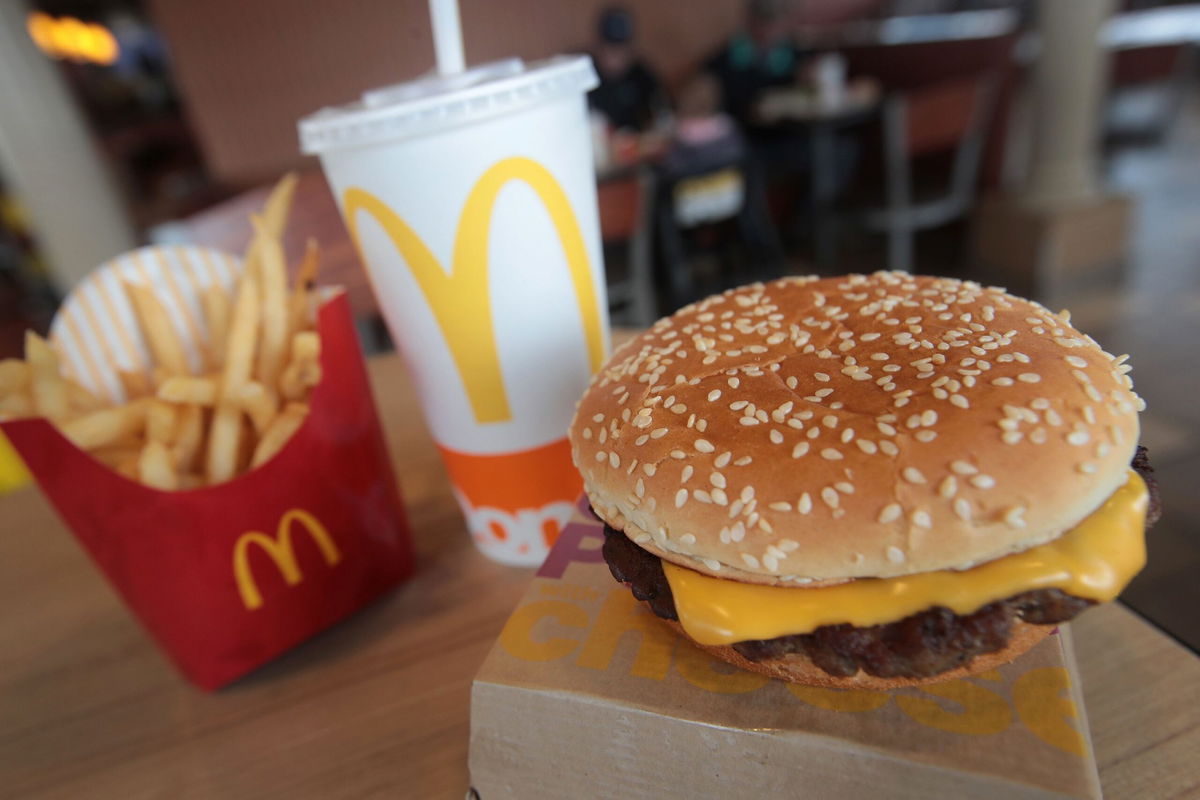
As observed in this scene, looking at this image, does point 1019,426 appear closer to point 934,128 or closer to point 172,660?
point 172,660

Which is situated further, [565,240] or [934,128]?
[934,128]

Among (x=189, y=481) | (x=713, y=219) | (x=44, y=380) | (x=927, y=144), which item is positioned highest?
(x=44, y=380)

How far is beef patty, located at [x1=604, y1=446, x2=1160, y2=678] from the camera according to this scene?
74cm

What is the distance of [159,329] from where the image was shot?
47.2 inches

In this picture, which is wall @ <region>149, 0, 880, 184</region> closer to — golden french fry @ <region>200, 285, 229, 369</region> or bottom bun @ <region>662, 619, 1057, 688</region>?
golden french fry @ <region>200, 285, 229, 369</region>

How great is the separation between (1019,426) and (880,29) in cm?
1074

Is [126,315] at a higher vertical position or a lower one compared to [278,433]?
higher

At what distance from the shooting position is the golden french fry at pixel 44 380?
3.25ft

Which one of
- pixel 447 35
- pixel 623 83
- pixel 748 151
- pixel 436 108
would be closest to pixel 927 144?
pixel 748 151

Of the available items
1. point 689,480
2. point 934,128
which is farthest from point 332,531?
point 934,128

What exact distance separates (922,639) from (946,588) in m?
0.06

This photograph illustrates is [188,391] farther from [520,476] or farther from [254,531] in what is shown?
[520,476]

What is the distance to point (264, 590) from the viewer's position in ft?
3.71

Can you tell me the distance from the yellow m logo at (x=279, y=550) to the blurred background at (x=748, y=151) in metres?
1.17
